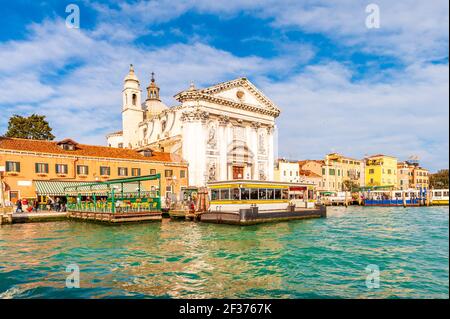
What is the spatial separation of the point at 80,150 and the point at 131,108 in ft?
73.9

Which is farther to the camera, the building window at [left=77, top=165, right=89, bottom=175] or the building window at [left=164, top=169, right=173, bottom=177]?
the building window at [left=164, top=169, right=173, bottom=177]

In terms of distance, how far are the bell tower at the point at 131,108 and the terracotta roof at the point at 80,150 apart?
16.7 m

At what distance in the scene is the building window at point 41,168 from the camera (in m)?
29.6

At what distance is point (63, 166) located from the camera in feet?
102

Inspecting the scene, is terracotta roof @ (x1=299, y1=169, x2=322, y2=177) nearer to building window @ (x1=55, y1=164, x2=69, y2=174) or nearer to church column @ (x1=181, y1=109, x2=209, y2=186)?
church column @ (x1=181, y1=109, x2=209, y2=186)

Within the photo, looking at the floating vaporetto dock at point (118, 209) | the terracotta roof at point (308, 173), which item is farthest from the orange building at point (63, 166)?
the terracotta roof at point (308, 173)

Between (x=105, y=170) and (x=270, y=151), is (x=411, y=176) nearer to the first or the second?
(x=270, y=151)

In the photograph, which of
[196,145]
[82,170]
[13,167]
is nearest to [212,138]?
[196,145]

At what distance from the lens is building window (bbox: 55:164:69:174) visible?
3077 centimetres

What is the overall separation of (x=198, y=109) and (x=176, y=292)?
33119 mm

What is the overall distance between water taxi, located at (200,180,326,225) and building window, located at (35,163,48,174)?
15.0 meters

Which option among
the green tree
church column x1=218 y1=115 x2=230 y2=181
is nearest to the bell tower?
the green tree

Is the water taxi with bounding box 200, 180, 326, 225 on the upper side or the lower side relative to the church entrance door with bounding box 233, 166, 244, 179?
lower
